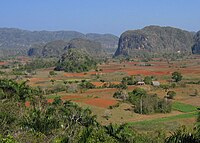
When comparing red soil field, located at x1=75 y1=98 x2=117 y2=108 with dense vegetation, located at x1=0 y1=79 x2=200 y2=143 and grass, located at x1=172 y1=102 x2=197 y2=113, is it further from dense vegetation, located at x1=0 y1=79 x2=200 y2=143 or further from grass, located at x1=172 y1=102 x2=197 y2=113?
dense vegetation, located at x1=0 y1=79 x2=200 y2=143

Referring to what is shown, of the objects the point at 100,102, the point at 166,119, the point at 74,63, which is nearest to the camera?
the point at 166,119

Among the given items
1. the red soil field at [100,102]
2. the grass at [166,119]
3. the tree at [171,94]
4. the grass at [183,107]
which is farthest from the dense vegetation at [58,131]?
Answer: the tree at [171,94]

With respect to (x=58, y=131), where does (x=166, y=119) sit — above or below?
below

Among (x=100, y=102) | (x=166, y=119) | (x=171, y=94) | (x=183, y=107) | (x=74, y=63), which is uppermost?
(x=74, y=63)

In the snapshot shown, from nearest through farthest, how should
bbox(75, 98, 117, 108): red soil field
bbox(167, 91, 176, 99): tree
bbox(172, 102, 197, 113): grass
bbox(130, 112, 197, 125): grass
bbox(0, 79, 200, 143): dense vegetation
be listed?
bbox(0, 79, 200, 143): dense vegetation → bbox(130, 112, 197, 125): grass → bbox(172, 102, 197, 113): grass → bbox(75, 98, 117, 108): red soil field → bbox(167, 91, 176, 99): tree

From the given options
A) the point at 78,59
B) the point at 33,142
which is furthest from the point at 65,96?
the point at 78,59

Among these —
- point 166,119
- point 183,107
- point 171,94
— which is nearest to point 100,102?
point 183,107

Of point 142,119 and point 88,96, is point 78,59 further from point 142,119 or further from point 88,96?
point 142,119

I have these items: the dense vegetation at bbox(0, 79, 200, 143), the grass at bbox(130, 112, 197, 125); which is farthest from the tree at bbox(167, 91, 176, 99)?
the dense vegetation at bbox(0, 79, 200, 143)

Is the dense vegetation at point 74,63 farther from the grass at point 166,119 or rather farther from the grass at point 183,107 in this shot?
the grass at point 166,119

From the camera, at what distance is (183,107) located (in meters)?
56.2

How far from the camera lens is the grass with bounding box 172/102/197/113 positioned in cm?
5425

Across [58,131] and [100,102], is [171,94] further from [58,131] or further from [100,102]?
[58,131]

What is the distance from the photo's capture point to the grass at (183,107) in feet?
178
